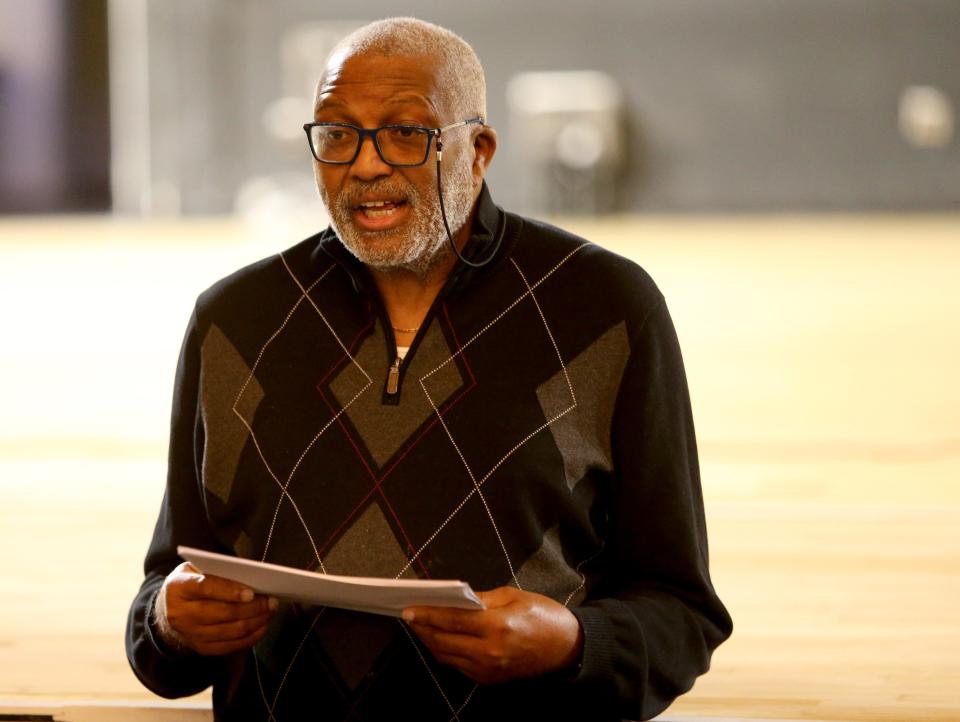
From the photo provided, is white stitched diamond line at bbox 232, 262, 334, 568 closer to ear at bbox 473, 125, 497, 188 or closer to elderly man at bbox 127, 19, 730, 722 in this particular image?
elderly man at bbox 127, 19, 730, 722

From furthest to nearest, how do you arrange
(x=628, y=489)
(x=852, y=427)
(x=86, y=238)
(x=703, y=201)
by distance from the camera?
(x=703, y=201) → (x=86, y=238) → (x=852, y=427) → (x=628, y=489)

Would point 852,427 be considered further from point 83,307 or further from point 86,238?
point 86,238

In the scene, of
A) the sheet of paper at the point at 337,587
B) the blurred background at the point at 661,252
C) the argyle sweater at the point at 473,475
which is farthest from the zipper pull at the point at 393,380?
the blurred background at the point at 661,252

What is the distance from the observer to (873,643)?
2439 millimetres

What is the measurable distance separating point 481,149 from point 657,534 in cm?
42

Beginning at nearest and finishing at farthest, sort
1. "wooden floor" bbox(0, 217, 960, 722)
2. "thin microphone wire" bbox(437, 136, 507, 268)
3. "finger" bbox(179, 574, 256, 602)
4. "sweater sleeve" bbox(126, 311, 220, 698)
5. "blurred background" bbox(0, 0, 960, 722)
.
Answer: "finger" bbox(179, 574, 256, 602) → "thin microphone wire" bbox(437, 136, 507, 268) → "sweater sleeve" bbox(126, 311, 220, 698) → "wooden floor" bbox(0, 217, 960, 722) → "blurred background" bbox(0, 0, 960, 722)

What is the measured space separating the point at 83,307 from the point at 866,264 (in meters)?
4.13

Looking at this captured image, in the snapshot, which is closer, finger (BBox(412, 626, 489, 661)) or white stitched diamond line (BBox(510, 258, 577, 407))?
finger (BBox(412, 626, 489, 661))

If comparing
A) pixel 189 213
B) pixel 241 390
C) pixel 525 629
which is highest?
pixel 241 390

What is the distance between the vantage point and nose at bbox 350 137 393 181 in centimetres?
145

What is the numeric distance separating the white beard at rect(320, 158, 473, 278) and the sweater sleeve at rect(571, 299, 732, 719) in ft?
0.72

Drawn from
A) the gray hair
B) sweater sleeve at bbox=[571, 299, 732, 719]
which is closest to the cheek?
the gray hair

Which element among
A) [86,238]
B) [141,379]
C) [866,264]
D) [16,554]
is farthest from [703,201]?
[16,554]

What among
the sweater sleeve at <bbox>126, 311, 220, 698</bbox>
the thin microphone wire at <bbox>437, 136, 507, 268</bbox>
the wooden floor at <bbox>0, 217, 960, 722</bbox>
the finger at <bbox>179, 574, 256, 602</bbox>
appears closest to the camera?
the finger at <bbox>179, 574, 256, 602</bbox>
